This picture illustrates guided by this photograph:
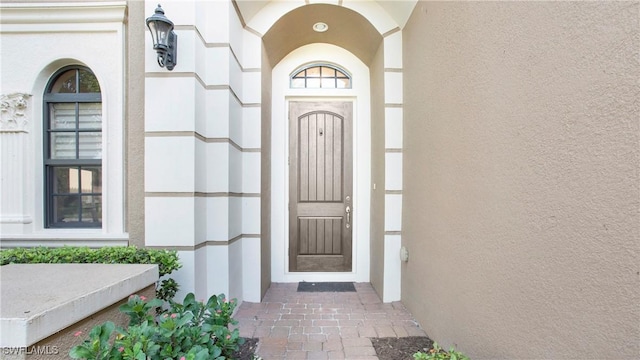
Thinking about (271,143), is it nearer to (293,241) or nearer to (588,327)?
(293,241)

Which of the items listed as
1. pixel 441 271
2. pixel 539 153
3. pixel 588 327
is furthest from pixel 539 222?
pixel 441 271

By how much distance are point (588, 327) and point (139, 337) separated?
77.1 inches

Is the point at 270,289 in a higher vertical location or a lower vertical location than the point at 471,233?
lower

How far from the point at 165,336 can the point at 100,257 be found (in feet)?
3.71

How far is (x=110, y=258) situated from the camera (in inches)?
79.3

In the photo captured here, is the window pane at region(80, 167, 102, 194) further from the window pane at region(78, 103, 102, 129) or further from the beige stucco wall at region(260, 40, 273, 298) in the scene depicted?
the beige stucco wall at region(260, 40, 273, 298)

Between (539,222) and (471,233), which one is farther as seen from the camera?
(471,233)

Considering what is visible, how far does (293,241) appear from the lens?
3.54m

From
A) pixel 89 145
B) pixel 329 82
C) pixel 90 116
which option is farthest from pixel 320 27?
pixel 89 145

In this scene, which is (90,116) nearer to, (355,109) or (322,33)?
(322,33)

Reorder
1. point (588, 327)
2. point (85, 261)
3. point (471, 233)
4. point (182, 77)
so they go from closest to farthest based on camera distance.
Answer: point (588, 327) < point (471, 233) < point (85, 261) < point (182, 77)

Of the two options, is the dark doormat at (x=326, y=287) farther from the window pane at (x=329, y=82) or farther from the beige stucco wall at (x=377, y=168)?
the window pane at (x=329, y=82)

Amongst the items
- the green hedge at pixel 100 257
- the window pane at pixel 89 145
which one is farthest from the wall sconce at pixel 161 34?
the green hedge at pixel 100 257

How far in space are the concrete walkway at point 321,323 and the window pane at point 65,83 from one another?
2.83m
